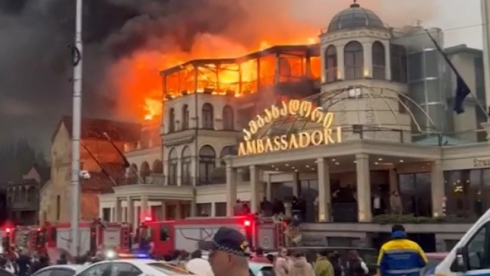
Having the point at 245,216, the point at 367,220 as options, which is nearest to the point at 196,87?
the point at 367,220

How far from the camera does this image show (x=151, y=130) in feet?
177

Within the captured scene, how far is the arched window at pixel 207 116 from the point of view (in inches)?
1829

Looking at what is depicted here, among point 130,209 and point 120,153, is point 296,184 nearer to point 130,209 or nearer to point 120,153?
point 130,209

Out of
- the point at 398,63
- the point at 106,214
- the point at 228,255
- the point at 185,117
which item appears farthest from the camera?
the point at 106,214

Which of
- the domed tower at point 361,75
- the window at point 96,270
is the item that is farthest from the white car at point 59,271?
the domed tower at point 361,75

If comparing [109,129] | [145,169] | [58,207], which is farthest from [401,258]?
[109,129]

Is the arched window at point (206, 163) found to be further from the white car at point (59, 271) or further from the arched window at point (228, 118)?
the white car at point (59, 271)

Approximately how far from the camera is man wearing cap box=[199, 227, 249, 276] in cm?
361

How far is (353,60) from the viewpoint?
124 ft

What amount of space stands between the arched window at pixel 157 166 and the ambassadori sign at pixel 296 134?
13.8 m

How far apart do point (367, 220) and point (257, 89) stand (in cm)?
1798

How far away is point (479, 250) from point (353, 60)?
1192 inches

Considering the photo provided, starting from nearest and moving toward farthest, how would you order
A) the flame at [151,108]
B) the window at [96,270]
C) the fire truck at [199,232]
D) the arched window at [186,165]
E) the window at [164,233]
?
the window at [96,270]
the fire truck at [199,232]
the window at [164,233]
the arched window at [186,165]
the flame at [151,108]

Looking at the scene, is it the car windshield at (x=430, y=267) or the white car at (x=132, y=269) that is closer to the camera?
the car windshield at (x=430, y=267)
